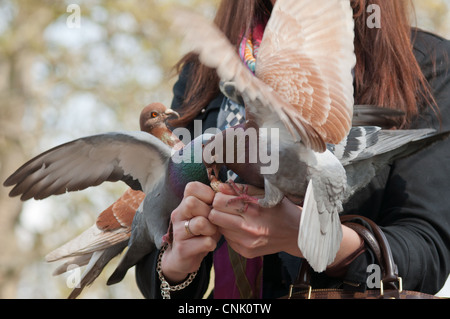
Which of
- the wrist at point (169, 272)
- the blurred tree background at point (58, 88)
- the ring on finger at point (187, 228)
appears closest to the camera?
the ring on finger at point (187, 228)

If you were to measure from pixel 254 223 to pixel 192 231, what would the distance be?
0.36ft

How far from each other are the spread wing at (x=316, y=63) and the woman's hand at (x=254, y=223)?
0.49ft

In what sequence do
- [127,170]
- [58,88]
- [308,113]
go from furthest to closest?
1. [58,88]
2. [127,170]
3. [308,113]

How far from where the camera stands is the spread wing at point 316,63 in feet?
2.74

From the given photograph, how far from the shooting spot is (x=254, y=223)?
2.84 feet

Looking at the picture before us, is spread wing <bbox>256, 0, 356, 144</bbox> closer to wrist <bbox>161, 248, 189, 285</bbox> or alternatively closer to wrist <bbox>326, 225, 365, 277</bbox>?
Answer: wrist <bbox>326, 225, 365, 277</bbox>

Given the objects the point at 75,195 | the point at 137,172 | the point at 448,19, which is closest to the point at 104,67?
the point at 75,195

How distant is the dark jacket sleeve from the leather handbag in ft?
0.09

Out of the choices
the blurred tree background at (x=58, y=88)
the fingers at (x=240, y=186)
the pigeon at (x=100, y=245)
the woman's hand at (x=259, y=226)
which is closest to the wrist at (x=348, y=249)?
the woman's hand at (x=259, y=226)

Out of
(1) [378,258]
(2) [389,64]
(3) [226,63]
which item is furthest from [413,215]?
(3) [226,63]

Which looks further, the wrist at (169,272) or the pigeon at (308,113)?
the wrist at (169,272)

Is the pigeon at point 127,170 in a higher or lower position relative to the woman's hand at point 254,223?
higher

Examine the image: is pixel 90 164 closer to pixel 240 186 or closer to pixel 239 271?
pixel 240 186

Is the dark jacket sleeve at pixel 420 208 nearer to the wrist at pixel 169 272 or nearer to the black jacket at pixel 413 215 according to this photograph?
the black jacket at pixel 413 215
